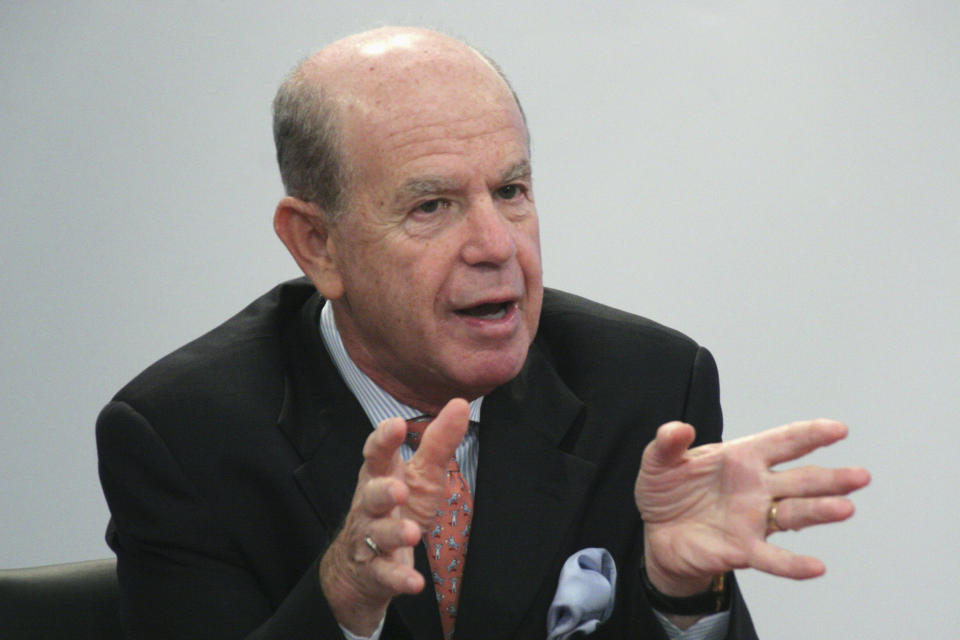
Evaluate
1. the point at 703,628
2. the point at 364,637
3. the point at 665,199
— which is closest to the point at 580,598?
the point at 703,628

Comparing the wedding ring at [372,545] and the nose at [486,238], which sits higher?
the nose at [486,238]

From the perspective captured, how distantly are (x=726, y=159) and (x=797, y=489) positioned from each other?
6.05 feet

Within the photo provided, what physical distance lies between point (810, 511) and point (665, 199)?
1854 millimetres

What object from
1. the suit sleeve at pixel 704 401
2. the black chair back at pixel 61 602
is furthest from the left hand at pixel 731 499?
the black chair back at pixel 61 602

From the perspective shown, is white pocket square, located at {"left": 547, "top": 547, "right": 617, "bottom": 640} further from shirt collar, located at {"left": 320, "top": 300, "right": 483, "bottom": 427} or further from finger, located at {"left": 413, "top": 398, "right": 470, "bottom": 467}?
finger, located at {"left": 413, "top": 398, "right": 470, "bottom": 467}

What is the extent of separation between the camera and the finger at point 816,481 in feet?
5.00

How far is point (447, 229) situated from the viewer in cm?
202

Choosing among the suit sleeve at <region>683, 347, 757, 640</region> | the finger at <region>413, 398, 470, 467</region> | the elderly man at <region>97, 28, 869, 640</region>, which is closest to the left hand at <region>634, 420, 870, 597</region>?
the elderly man at <region>97, 28, 869, 640</region>

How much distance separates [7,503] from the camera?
344cm

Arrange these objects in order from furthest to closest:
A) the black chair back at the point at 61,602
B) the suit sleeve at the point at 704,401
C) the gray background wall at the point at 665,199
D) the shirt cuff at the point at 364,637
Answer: the gray background wall at the point at 665,199 → the suit sleeve at the point at 704,401 → the black chair back at the point at 61,602 → the shirt cuff at the point at 364,637

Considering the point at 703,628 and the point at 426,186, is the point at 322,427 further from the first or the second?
the point at 703,628

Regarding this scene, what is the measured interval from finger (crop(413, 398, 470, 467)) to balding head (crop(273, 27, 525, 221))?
0.59 m

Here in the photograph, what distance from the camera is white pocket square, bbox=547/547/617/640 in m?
1.95

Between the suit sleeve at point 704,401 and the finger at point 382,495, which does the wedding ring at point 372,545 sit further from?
the suit sleeve at point 704,401
